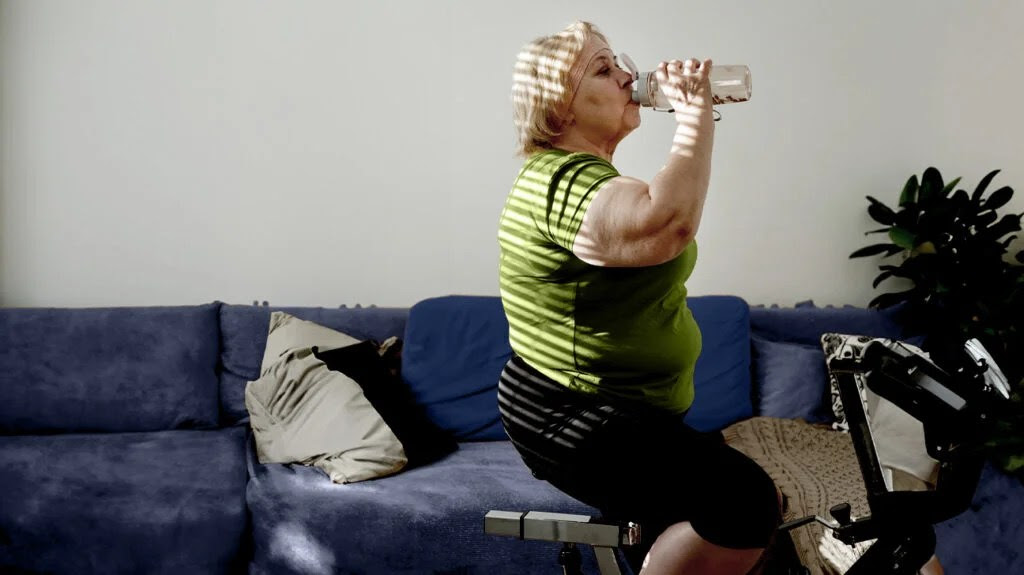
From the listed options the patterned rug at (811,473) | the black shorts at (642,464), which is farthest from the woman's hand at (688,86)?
the patterned rug at (811,473)

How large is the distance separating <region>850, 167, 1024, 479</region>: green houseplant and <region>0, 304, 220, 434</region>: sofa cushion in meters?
2.27

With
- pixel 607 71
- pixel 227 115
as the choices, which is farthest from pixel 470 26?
pixel 607 71

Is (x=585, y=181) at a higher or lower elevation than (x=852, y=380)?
higher

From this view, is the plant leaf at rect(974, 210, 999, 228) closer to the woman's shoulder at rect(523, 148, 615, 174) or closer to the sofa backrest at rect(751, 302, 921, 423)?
the sofa backrest at rect(751, 302, 921, 423)

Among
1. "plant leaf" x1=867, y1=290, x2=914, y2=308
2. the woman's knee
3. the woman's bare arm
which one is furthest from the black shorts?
"plant leaf" x1=867, y1=290, x2=914, y2=308

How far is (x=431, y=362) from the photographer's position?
2816 mm

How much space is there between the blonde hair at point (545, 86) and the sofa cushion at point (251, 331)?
172 cm

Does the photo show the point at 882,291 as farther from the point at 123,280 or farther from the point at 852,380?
the point at 123,280

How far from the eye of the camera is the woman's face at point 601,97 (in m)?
1.27

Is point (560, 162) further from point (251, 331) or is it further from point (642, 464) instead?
point (251, 331)

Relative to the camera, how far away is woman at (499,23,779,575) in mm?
1063

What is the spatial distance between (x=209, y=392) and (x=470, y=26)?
1.49m

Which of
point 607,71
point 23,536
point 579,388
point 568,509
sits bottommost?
point 23,536

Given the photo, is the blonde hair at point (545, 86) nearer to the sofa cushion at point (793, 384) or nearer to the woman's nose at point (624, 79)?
the woman's nose at point (624, 79)
